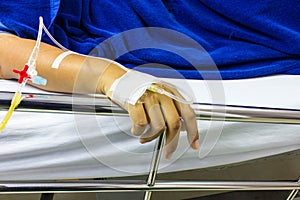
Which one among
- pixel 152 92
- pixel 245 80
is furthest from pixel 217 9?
pixel 152 92

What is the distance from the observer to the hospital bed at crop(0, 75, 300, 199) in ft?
2.32

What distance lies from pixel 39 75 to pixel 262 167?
993 millimetres

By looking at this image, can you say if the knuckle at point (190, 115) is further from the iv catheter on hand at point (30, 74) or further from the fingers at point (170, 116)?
the iv catheter on hand at point (30, 74)

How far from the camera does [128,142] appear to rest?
2.79 feet

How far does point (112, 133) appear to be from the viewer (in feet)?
2.71

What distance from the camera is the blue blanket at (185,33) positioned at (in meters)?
0.99

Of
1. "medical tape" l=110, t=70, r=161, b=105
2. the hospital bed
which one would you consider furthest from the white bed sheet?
"medical tape" l=110, t=70, r=161, b=105

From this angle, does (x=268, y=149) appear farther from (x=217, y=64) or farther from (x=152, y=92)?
(x=152, y=92)

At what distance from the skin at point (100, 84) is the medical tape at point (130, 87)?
1 centimetres

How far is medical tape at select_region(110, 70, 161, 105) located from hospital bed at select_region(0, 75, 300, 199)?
0.9 inches

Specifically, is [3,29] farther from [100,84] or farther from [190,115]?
[190,115]

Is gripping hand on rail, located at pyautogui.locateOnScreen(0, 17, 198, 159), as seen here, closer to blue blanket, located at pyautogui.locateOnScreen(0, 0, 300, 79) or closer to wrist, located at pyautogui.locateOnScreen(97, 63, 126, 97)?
wrist, located at pyautogui.locateOnScreen(97, 63, 126, 97)

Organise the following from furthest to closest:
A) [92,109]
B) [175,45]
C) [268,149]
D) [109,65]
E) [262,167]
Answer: [262,167], [175,45], [268,149], [109,65], [92,109]

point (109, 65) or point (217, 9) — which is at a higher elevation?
point (217, 9)
